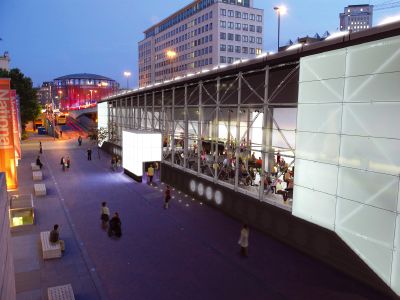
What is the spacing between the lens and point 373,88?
443 inches

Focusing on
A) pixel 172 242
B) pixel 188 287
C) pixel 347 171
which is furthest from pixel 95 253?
pixel 347 171

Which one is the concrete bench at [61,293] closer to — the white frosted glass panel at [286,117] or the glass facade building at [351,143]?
the glass facade building at [351,143]

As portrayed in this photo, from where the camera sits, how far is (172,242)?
15.1 meters

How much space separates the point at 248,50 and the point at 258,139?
70.0 meters

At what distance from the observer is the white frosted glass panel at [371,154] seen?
10.6 meters

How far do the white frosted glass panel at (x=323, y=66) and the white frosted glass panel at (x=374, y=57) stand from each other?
1.11 feet

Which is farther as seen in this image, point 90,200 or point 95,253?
point 90,200

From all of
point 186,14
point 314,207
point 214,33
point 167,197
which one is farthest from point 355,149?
point 186,14

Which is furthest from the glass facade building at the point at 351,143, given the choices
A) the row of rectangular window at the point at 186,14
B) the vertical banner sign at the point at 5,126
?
the row of rectangular window at the point at 186,14

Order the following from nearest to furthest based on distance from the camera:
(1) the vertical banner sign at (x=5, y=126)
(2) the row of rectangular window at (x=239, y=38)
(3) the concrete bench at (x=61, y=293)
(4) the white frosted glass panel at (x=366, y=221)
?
(3) the concrete bench at (x=61, y=293), (4) the white frosted glass panel at (x=366, y=221), (1) the vertical banner sign at (x=5, y=126), (2) the row of rectangular window at (x=239, y=38)

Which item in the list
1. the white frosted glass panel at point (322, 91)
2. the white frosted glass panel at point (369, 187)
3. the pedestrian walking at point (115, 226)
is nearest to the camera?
the white frosted glass panel at point (369, 187)

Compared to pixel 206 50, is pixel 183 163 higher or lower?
lower

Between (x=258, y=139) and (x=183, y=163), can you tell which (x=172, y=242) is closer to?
(x=183, y=163)

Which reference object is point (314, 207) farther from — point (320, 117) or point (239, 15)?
point (239, 15)
